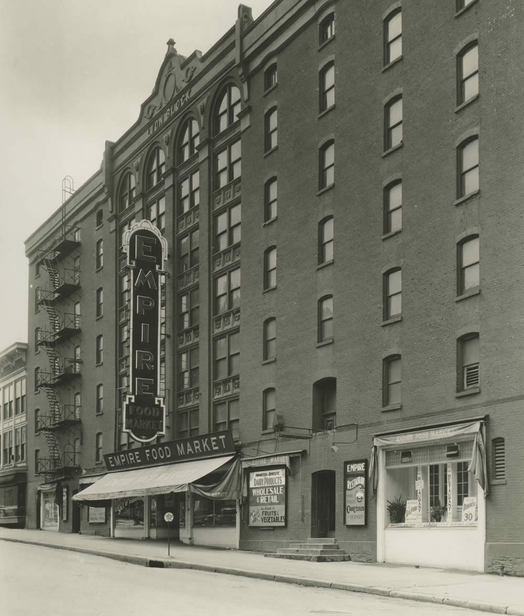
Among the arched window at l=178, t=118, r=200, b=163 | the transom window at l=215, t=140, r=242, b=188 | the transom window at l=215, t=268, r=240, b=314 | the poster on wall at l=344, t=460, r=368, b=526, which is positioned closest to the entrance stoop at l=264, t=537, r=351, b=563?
the poster on wall at l=344, t=460, r=368, b=526

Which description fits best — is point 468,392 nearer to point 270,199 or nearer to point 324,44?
point 270,199

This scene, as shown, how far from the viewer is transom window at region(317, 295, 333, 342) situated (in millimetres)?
32750

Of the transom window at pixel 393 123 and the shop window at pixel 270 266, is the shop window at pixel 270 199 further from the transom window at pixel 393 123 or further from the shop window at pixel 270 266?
the transom window at pixel 393 123

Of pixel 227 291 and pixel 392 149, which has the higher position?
pixel 392 149

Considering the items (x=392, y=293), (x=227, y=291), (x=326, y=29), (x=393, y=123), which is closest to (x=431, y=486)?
(x=392, y=293)

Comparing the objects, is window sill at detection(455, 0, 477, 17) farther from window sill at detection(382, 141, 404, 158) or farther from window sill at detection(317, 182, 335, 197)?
window sill at detection(317, 182, 335, 197)

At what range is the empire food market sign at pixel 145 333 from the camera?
41438mm

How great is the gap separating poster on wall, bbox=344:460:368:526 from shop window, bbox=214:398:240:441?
8.19 meters

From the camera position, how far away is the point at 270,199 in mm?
37219

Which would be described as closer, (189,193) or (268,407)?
(268,407)

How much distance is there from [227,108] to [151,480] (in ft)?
54.7

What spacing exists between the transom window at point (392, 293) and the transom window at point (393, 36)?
7151mm

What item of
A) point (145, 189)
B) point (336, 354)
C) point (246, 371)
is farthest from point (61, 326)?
point (336, 354)

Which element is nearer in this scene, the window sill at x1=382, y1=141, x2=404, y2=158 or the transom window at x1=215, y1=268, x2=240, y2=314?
the window sill at x1=382, y1=141, x2=404, y2=158
